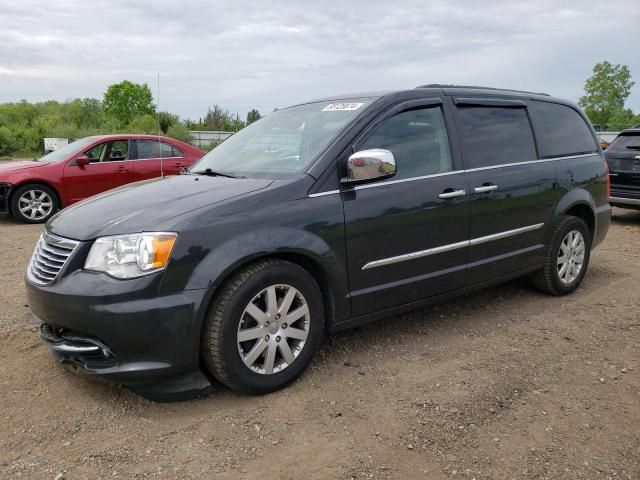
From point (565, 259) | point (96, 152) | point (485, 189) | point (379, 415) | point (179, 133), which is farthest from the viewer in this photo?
point (179, 133)

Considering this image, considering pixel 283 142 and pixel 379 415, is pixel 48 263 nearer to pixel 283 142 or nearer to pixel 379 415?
pixel 283 142

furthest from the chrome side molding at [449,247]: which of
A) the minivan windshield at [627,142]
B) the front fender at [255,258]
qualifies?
the minivan windshield at [627,142]

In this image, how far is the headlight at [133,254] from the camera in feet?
9.34

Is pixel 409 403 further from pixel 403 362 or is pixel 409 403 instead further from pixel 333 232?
pixel 333 232

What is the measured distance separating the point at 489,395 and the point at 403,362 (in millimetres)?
628

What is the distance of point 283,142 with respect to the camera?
13.0ft

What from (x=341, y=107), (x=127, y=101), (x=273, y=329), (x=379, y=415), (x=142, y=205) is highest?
(x=127, y=101)

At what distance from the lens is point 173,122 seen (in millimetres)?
32156

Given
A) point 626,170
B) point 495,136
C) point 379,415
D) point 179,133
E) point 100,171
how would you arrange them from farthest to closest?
point 179,133, point 100,171, point 626,170, point 495,136, point 379,415

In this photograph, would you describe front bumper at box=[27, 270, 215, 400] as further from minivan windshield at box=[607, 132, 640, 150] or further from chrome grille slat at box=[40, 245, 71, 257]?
minivan windshield at box=[607, 132, 640, 150]

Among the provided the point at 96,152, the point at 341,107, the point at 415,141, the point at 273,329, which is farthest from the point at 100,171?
the point at 273,329

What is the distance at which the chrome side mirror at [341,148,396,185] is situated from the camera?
11.2 ft

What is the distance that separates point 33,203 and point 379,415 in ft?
26.7

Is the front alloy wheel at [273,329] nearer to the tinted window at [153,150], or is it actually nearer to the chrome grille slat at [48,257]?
the chrome grille slat at [48,257]
